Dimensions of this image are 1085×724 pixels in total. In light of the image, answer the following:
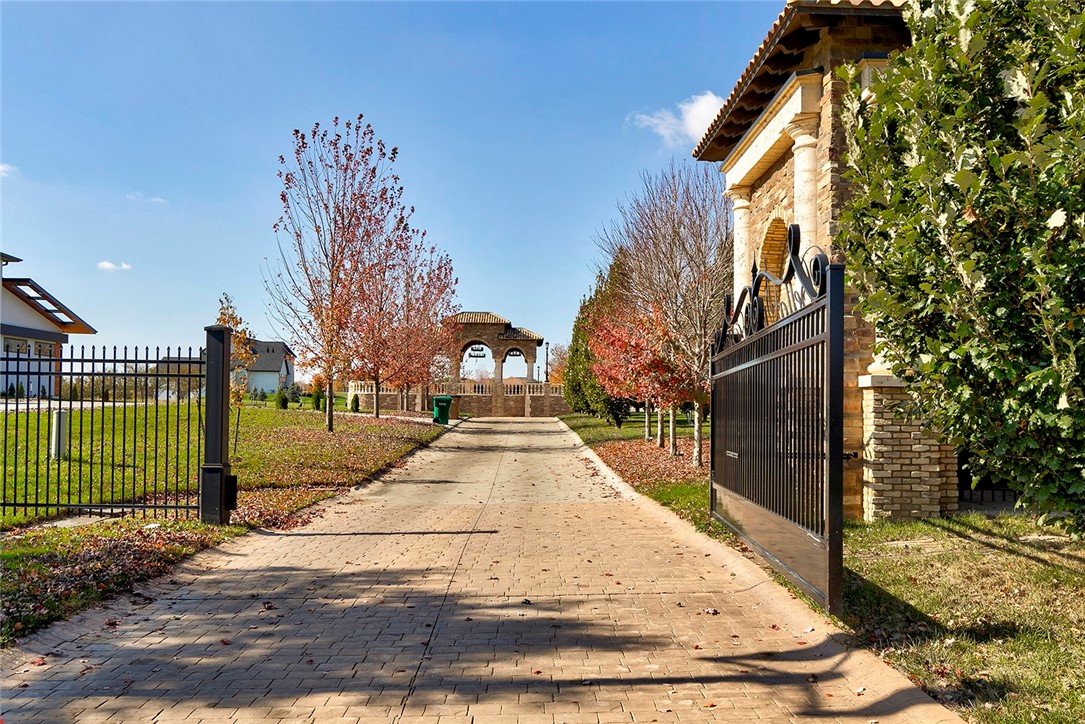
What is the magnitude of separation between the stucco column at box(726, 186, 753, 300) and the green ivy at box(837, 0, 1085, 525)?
7.31m

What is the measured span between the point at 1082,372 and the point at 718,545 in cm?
446

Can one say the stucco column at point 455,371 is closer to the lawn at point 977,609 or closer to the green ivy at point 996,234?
the lawn at point 977,609

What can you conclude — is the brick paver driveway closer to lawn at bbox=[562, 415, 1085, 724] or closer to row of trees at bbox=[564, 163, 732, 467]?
lawn at bbox=[562, 415, 1085, 724]

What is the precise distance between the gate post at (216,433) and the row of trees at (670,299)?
8491 millimetres

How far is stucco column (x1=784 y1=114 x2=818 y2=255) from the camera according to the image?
363 inches

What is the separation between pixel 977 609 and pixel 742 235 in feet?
28.2

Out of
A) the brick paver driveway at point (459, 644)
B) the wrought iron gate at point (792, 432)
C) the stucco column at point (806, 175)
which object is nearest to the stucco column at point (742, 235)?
the stucco column at point (806, 175)

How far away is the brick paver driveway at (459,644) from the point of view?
12.7ft

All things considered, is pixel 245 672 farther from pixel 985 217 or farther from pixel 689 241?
pixel 689 241

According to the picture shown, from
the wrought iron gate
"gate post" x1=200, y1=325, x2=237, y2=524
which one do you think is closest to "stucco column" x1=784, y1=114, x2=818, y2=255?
the wrought iron gate

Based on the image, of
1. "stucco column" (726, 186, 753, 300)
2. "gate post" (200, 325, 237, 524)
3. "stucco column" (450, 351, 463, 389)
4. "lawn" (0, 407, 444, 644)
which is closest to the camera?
"lawn" (0, 407, 444, 644)

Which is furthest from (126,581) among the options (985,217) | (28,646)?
(985,217)

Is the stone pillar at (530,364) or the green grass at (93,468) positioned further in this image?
the stone pillar at (530,364)

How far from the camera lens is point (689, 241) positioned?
1652 centimetres
